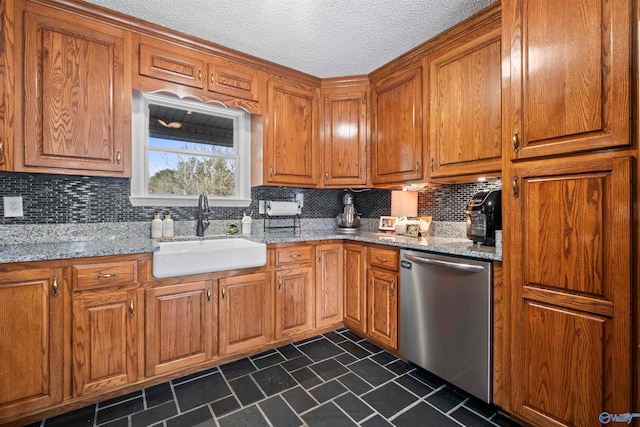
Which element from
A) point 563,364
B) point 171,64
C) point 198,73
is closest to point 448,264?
point 563,364

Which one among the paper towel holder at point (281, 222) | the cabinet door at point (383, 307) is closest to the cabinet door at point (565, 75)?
the cabinet door at point (383, 307)

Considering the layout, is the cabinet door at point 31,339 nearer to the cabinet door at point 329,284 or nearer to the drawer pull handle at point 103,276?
the drawer pull handle at point 103,276

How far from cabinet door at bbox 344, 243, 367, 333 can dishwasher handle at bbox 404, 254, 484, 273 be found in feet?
1.78

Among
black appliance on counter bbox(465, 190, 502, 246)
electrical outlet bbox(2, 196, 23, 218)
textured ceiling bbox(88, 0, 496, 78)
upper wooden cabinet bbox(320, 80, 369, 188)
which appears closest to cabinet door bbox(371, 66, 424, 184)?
upper wooden cabinet bbox(320, 80, 369, 188)

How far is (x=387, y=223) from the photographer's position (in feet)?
9.45

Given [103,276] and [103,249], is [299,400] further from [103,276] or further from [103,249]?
[103,249]

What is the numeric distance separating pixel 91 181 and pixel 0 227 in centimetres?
54

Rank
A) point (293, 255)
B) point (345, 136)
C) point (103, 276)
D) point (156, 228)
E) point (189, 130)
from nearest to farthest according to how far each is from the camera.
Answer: point (103, 276) < point (156, 228) < point (293, 255) < point (189, 130) < point (345, 136)

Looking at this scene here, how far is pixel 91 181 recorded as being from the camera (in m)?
2.05

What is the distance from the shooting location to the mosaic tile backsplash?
1871 millimetres

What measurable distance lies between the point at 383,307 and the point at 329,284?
1.74 feet

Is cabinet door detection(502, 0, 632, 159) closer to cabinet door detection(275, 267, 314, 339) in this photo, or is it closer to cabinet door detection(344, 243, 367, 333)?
cabinet door detection(344, 243, 367, 333)

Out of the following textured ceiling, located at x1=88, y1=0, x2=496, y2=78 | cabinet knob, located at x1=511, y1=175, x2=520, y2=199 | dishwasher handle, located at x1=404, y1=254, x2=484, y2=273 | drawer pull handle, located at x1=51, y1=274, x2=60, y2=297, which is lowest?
drawer pull handle, located at x1=51, y1=274, x2=60, y2=297

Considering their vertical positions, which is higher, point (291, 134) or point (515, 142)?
point (291, 134)
